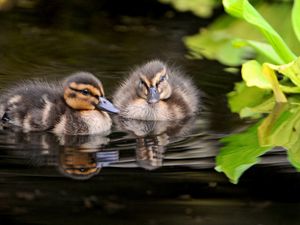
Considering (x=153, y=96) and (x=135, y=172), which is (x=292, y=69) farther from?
(x=135, y=172)

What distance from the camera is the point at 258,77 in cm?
596

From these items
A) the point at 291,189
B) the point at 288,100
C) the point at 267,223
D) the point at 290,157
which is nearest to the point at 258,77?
the point at 288,100

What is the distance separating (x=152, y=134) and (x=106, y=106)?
0.95 ft

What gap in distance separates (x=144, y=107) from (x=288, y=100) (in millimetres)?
866

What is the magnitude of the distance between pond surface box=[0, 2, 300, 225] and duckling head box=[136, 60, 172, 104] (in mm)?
169

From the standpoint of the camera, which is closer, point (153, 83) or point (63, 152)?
point (63, 152)

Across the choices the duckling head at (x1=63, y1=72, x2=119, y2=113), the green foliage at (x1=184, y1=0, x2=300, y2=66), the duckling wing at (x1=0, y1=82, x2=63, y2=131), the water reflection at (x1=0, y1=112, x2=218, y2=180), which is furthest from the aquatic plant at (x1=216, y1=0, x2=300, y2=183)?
the duckling wing at (x1=0, y1=82, x2=63, y2=131)

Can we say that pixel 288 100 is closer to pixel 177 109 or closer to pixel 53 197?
pixel 177 109

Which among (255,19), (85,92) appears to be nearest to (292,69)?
(255,19)

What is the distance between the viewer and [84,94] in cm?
547

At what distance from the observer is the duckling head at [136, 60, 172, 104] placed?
577 cm

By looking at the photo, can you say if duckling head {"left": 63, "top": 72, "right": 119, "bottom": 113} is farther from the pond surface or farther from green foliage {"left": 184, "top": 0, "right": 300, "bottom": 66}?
green foliage {"left": 184, "top": 0, "right": 300, "bottom": 66}

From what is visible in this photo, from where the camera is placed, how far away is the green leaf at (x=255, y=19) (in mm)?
5848

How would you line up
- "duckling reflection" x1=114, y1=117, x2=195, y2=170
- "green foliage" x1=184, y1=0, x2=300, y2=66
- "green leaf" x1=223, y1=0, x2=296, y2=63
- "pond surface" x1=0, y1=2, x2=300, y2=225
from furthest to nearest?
"green foliage" x1=184, y1=0, x2=300, y2=66
"green leaf" x1=223, y1=0, x2=296, y2=63
"duckling reflection" x1=114, y1=117, x2=195, y2=170
"pond surface" x1=0, y1=2, x2=300, y2=225
